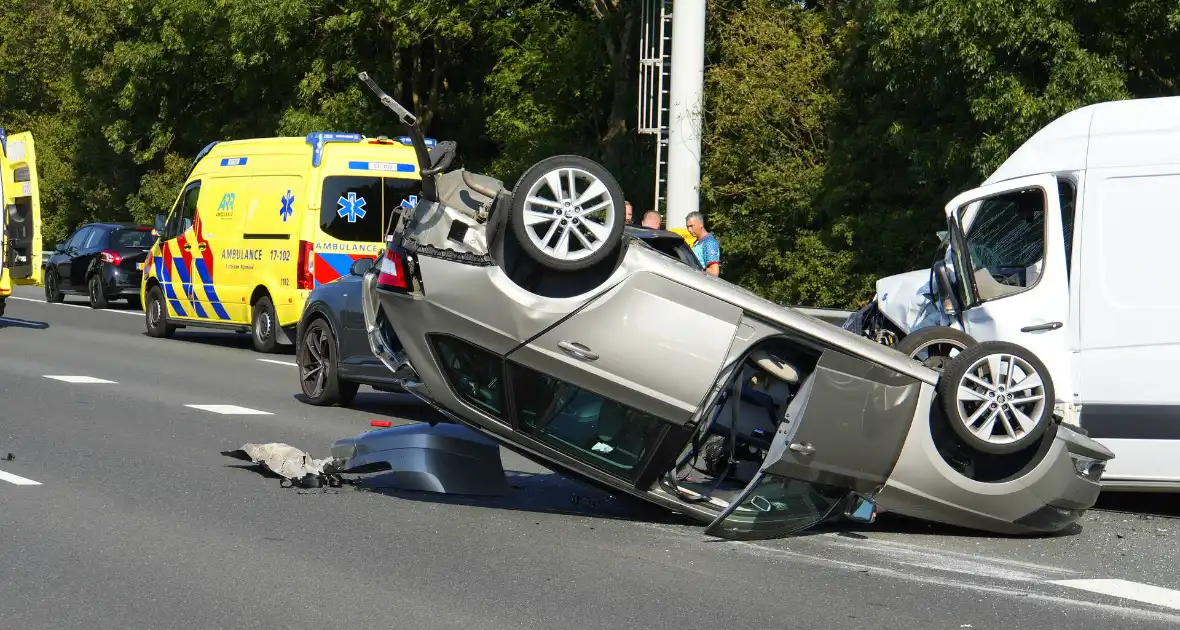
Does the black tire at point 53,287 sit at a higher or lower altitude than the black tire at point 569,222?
lower

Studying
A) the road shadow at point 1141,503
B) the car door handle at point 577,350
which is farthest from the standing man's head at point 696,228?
the car door handle at point 577,350

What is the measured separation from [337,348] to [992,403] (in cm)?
707

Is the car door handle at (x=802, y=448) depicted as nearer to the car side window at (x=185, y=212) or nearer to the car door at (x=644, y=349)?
the car door at (x=644, y=349)

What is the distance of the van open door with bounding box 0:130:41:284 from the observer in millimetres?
21141

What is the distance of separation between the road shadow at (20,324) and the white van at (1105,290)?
1765 centimetres

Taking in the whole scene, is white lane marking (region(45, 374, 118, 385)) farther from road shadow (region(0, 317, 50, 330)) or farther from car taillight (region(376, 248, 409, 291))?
road shadow (region(0, 317, 50, 330))

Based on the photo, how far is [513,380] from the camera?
24.2 feet

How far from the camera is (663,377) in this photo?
23.3 feet

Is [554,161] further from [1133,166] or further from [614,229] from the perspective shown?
[1133,166]

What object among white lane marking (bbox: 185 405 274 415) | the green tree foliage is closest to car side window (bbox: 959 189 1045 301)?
white lane marking (bbox: 185 405 274 415)

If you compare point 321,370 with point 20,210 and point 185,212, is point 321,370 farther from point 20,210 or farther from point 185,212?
point 20,210

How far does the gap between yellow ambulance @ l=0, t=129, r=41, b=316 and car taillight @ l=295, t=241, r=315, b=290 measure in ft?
17.5

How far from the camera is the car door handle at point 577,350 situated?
714 centimetres

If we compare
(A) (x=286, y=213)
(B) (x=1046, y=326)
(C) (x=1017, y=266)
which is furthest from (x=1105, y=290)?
(A) (x=286, y=213)
